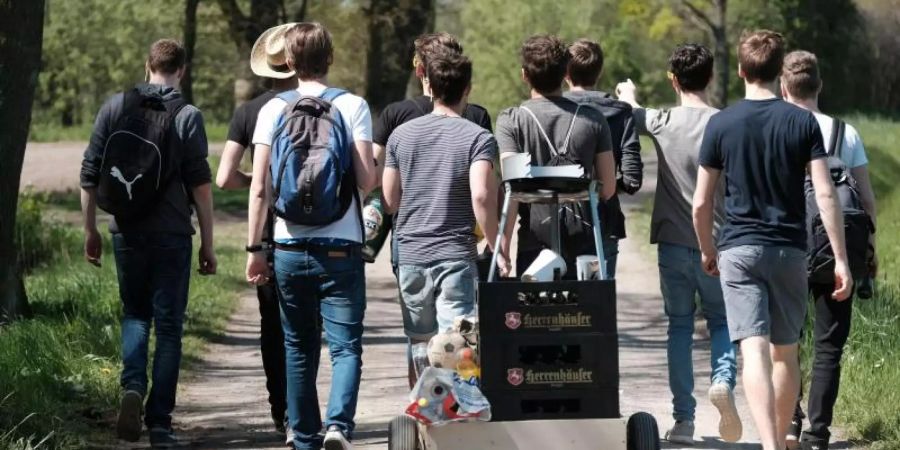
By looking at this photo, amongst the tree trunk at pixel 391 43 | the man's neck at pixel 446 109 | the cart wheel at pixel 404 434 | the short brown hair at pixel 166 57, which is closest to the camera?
the cart wheel at pixel 404 434

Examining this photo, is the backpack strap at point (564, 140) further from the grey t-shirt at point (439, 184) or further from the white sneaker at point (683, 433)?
the white sneaker at point (683, 433)

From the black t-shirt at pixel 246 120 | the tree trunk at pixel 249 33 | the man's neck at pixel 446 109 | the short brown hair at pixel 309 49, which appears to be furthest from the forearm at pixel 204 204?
the tree trunk at pixel 249 33

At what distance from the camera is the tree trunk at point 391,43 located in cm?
2339

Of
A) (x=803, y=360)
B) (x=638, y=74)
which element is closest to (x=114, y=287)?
(x=803, y=360)

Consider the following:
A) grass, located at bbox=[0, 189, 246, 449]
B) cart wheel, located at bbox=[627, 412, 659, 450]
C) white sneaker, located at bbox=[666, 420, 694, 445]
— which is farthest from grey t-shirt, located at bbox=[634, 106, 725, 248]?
grass, located at bbox=[0, 189, 246, 449]

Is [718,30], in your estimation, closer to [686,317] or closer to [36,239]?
[36,239]

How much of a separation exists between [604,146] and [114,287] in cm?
614

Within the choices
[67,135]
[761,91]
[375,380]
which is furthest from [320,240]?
[67,135]

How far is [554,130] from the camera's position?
24.0 feet

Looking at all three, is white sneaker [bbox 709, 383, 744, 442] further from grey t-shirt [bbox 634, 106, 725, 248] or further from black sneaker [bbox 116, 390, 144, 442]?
black sneaker [bbox 116, 390, 144, 442]

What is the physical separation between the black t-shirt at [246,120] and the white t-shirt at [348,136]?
1.97 ft

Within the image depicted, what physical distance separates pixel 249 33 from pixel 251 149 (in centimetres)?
1780

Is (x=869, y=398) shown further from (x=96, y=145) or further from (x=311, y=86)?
(x=96, y=145)

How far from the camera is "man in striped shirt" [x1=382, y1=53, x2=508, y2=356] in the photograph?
686 centimetres
